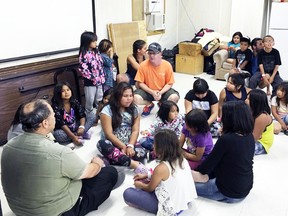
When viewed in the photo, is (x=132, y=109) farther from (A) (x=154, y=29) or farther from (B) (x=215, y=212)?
(A) (x=154, y=29)

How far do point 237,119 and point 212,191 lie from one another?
0.60m

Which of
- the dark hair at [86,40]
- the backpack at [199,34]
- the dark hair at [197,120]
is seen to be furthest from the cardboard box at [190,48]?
the dark hair at [197,120]

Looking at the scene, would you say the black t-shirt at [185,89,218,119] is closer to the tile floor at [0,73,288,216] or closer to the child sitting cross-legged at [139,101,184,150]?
the child sitting cross-legged at [139,101,184,150]

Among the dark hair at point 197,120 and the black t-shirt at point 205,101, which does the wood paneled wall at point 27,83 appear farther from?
the dark hair at point 197,120

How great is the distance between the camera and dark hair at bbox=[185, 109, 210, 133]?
2.40 meters

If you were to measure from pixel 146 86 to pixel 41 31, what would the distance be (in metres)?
1.50

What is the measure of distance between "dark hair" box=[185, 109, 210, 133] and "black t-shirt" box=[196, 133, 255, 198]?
11.9 inches

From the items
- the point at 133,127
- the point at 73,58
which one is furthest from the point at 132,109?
the point at 73,58

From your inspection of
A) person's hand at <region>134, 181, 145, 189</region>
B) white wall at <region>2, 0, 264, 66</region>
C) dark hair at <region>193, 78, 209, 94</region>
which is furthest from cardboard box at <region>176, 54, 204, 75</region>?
person's hand at <region>134, 181, 145, 189</region>

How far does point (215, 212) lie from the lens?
2.23 metres

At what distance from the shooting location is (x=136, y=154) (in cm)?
286

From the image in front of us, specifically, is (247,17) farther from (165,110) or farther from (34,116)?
(34,116)

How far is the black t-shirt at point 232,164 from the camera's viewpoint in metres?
2.10

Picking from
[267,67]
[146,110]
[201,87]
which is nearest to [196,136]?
[201,87]
